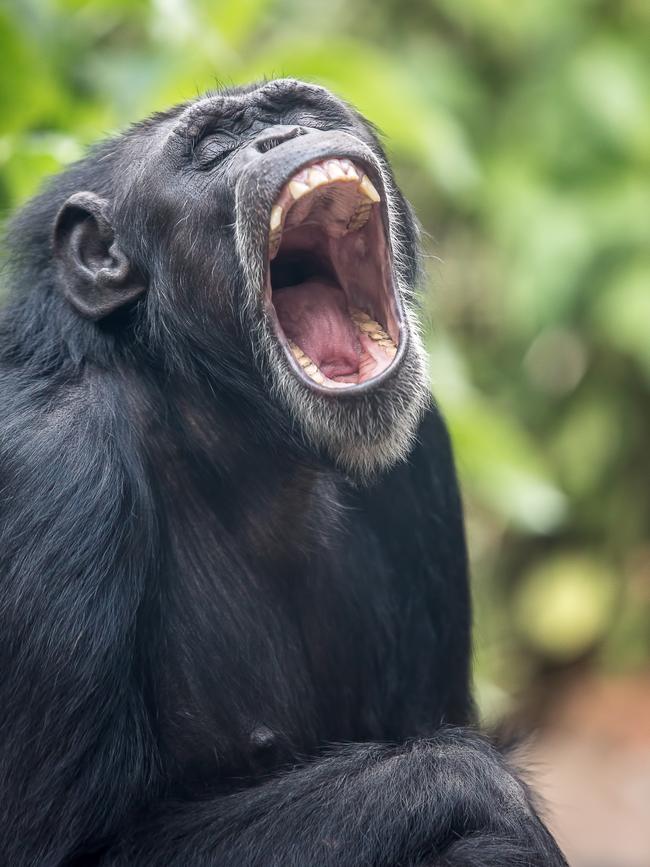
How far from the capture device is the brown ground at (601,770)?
8.00 m

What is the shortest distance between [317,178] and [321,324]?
1.61 ft

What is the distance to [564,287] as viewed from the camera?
28.3 feet

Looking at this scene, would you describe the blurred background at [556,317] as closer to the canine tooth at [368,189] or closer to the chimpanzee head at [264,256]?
the chimpanzee head at [264,256]

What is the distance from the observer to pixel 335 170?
3498mm

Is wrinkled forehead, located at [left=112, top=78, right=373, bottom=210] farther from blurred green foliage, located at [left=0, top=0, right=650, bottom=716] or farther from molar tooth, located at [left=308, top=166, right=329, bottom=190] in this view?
blurred green foliage, located at [left=0, top=0, right=650, bottom=716]

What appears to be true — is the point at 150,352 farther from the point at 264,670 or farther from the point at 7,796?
the point at 7,796

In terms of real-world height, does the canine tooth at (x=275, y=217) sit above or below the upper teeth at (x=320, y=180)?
below

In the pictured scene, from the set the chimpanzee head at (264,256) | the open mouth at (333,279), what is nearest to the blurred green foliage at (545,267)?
the open mouth at (333,279)

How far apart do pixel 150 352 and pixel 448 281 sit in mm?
6488

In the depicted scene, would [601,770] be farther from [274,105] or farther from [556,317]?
[274,105]

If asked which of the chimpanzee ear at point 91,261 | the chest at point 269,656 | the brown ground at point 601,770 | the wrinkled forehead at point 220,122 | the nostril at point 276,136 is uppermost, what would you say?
the wrinkled forehead at point 220,122

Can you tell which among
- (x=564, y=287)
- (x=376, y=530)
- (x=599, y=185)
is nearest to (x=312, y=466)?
(x=376, y=530)

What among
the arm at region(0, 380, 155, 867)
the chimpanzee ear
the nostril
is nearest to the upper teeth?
the nostril

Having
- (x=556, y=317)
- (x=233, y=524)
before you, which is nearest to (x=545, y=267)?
(x=556, y=317)
